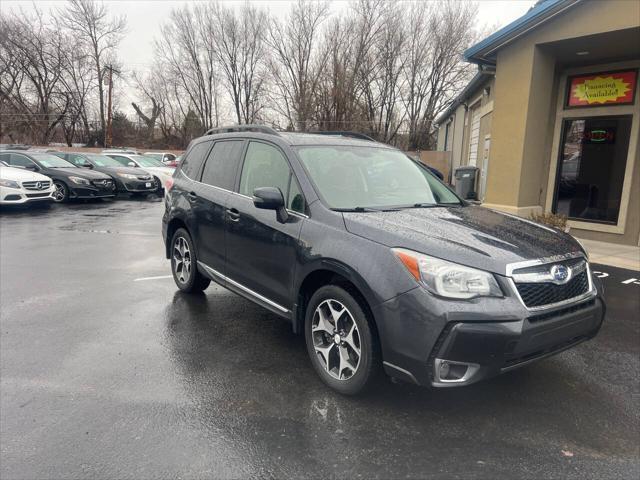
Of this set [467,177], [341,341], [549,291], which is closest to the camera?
[549,291]

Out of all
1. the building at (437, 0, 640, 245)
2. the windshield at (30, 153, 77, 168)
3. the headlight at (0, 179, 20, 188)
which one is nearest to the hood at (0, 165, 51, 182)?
the headlight at (0, 179, 20, 188)

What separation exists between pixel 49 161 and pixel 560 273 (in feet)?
55.6

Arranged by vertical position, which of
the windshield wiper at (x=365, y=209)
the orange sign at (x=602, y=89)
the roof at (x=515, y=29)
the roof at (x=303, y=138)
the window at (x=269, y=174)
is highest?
the roof at (x=515, y=29)

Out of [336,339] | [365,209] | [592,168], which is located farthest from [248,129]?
[592,168]

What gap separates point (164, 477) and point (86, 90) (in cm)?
4320

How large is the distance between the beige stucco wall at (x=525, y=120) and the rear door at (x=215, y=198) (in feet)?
21.0

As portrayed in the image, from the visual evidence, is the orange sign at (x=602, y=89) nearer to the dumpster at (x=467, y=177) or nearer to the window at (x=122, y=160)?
the dumpster at (x=467, y=177)

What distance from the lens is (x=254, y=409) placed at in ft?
10.1

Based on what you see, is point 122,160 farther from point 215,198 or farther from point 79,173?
point 215,198

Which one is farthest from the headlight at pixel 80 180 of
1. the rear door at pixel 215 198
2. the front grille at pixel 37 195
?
the rear door at pixel 215 198

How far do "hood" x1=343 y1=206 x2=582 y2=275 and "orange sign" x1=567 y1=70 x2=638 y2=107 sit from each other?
280 inches

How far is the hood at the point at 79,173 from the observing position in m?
14.8

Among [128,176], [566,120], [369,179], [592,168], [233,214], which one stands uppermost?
[566,120]

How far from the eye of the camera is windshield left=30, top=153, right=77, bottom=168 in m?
15.2
